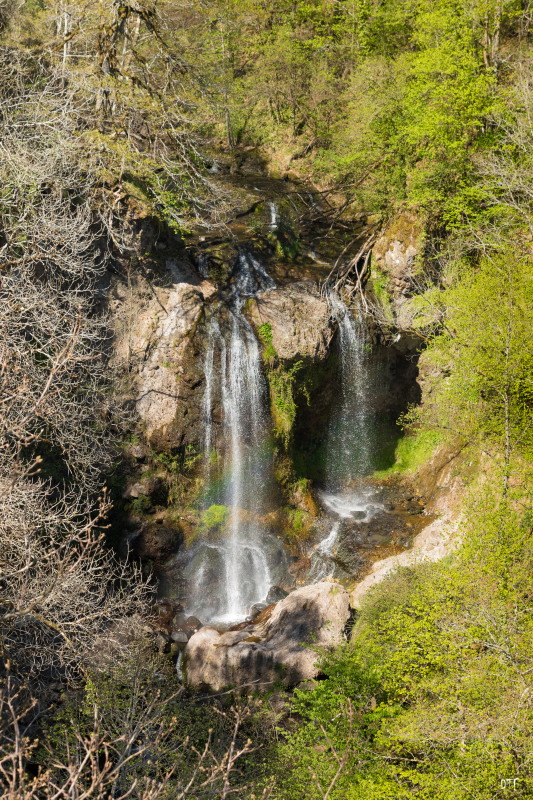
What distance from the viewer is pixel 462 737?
19.2 ft

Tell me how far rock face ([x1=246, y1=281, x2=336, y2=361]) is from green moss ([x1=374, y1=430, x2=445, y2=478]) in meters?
4.35

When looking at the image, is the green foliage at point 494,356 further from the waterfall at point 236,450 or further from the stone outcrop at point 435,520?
the waterfall at point 236,450

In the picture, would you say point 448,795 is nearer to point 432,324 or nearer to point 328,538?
point 328,538

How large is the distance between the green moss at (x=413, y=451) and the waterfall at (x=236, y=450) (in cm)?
459

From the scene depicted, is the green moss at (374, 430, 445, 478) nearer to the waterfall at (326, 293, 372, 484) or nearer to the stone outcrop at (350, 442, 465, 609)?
the stone outcrop at (350, 442, 465, 609)

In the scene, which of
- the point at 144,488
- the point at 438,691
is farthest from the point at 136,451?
the point at 438,691

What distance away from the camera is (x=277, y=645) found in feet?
32.5

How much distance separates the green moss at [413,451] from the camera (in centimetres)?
1612

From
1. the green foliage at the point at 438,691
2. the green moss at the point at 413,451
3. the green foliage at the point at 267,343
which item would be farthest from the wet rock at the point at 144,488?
the green moss at the point at 413,451

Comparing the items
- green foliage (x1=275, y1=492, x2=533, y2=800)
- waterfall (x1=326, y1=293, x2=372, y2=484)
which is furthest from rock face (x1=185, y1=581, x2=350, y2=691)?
waterfall (x1=326, y1=293, x2=372, y2=484)

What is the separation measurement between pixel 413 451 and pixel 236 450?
6.01 m

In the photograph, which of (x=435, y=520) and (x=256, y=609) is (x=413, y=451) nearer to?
(x=435, y=520)

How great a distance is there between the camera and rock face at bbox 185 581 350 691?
31.2 feet

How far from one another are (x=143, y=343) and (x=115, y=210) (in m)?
3.35
